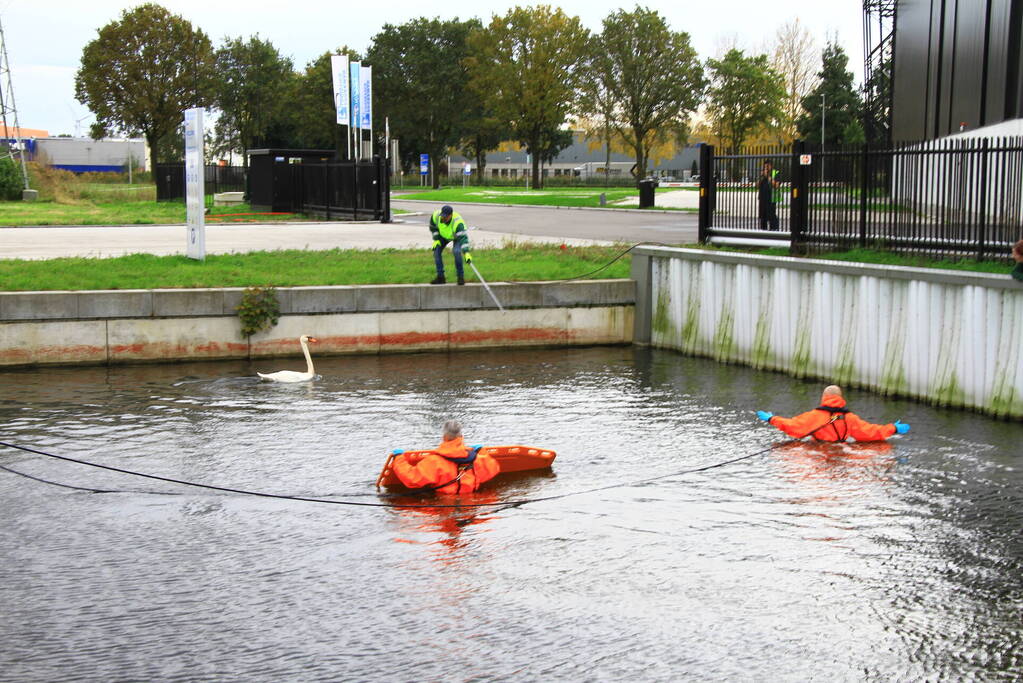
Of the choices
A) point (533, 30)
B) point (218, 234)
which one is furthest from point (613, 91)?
point (218, 234)

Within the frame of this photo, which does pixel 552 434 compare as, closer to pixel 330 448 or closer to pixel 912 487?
pixel 330 448

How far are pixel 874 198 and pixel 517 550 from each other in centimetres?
1188

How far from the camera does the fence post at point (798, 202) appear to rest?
854 inches

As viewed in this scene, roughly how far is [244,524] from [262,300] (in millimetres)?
9641

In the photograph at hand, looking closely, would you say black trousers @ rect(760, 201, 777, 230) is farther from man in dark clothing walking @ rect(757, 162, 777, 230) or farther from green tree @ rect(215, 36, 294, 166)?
green tree @ rect(215, 36, 294, 166)

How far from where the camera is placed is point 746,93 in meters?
76.8

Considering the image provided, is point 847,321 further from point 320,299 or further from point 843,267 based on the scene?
point 320,299

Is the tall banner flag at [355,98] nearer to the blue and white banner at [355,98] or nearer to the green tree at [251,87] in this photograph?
the blue and white banner at [355,98]

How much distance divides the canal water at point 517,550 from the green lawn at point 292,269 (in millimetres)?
4877

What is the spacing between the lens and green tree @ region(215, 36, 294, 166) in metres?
105

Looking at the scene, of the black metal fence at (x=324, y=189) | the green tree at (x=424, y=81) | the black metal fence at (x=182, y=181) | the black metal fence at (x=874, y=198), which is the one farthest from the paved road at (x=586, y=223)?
the green tree at (x=424, y=81)

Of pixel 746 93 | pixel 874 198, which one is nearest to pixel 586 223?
pixel 874 198

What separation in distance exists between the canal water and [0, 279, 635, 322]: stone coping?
303 centimetres

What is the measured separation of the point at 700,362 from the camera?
21.0 metres
